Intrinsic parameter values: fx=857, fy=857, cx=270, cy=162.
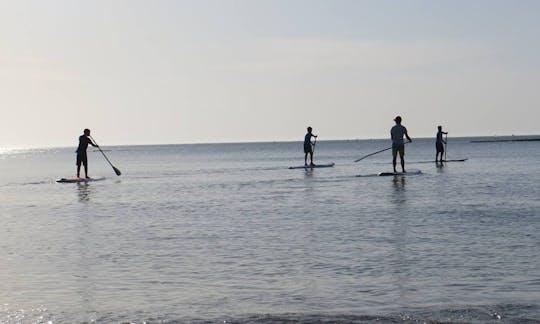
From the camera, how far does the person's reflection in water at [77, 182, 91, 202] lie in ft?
88.8

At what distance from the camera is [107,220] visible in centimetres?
1928

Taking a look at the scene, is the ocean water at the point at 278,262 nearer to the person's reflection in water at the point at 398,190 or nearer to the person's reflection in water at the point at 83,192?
the person's reflection in water at the point at 398,190

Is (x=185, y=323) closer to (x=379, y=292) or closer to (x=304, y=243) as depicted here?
(x=379, y=292)

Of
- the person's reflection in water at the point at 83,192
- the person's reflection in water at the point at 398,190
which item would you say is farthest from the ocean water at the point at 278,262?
the person's reflection in water at the point at 83,192

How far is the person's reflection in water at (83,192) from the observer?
27.1 metres

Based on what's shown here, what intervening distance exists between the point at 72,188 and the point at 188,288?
2395 centimetres

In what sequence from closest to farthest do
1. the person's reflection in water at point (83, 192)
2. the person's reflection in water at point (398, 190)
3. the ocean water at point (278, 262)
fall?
the ocean water at point (278, 262), the person's reflection in water at point (398, 190), the person's reflection in water at point (83, 192)

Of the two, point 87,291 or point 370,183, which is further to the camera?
point 370,183

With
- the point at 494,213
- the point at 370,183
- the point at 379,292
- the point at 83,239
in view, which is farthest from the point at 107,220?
the point at 370,183

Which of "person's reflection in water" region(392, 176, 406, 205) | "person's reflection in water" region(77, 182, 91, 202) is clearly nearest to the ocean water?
"person's reflection in water" region(392, 176, 406, 205)

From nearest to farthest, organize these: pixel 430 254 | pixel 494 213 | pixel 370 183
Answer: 1. pixel 430 254
2. pixel 494 213
3. pixel 370 183

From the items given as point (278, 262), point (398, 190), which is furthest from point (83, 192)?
point (278, 262)

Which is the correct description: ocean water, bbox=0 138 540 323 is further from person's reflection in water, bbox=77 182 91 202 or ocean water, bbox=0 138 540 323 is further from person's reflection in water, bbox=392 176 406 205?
person's reflection in water, bbox=77 182 91 202

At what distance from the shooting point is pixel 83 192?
99.8ft
